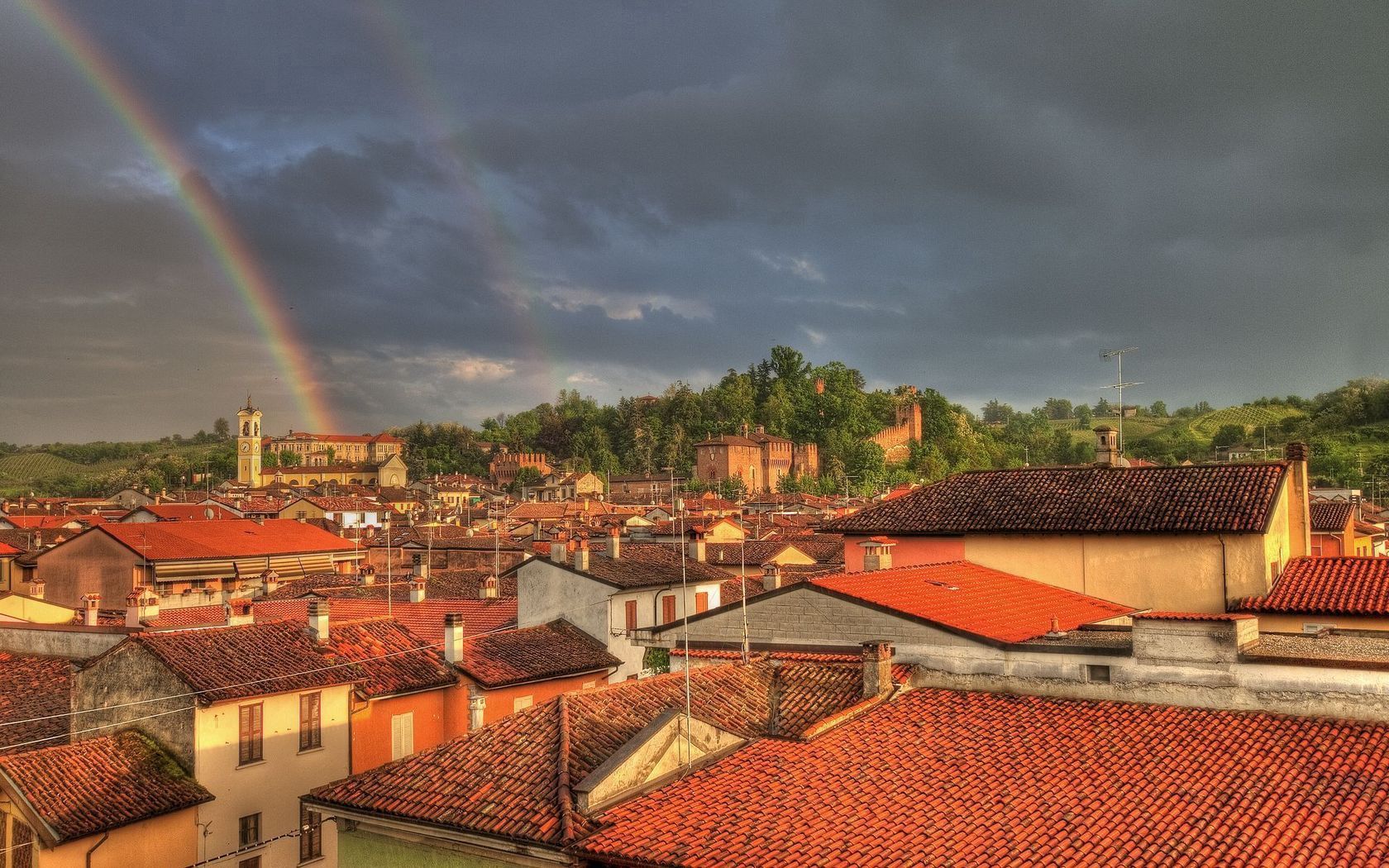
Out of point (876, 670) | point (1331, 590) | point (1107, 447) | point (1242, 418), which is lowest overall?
point (876, 670)

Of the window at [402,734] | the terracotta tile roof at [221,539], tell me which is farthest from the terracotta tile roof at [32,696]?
the terracotta tile roof at [221,539]

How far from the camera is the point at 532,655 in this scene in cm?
2258

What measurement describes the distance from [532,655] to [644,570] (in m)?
4.89

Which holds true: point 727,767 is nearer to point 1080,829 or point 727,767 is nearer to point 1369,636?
point 1080,829

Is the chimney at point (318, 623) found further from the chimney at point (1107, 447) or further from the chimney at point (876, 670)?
the chimney at point (1107, 447)

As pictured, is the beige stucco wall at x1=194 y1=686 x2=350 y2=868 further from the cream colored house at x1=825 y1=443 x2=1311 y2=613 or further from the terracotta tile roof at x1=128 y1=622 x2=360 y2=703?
the cream colored house at x1=825 y1=443 x2=1311 y2=613

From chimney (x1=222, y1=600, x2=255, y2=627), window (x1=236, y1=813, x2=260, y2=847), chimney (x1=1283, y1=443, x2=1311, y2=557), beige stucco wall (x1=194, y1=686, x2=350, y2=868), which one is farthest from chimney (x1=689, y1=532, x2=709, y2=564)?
window (x1=236, y1=813, x2=260, y2=847)

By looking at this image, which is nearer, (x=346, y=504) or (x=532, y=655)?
(x=532, y=655)

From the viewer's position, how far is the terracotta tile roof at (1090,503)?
68.6 ft

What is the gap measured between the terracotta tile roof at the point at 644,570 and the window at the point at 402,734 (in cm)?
592

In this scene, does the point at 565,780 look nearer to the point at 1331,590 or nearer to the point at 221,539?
the point at 1331,590

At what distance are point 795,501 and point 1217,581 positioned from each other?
7653cm

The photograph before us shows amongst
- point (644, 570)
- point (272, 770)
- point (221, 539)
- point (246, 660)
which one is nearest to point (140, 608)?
point (246, 660)

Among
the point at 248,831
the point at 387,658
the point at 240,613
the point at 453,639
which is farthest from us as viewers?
the point at 240,613
